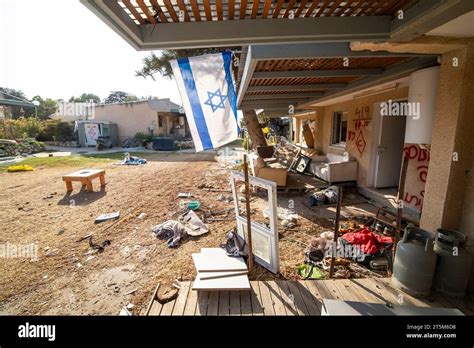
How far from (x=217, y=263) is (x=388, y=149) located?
18.4ft

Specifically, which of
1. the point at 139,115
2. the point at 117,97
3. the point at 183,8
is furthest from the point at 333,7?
the point at 117,97

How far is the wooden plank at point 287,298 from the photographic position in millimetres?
2407

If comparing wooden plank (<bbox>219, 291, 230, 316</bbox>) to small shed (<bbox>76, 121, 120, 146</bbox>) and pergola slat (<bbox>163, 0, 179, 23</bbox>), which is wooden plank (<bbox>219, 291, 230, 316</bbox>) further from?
small shed (<bbox>76, 121, 120, 146</bbox>)

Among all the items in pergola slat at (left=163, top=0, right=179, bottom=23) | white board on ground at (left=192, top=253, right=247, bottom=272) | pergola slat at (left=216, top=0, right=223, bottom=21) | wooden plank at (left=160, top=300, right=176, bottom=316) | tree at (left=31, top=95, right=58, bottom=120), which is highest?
tree at (left=31, top=95, right=58, bottom=120)

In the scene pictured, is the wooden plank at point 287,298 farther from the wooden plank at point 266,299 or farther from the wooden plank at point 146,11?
the wooden plank at point 146,11

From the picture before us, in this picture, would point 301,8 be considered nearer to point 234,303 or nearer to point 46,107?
point 234,303

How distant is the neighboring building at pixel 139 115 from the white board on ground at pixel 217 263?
20.9 m

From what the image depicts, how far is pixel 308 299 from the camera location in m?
2.57

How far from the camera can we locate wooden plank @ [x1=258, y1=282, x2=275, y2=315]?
2.43 metres

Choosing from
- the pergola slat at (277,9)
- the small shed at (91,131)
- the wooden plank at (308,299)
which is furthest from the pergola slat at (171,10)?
the small shed at (91,131)

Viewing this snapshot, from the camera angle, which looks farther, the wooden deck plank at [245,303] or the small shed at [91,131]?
the small shed at [91,131]

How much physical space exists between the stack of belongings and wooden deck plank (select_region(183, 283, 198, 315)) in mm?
115

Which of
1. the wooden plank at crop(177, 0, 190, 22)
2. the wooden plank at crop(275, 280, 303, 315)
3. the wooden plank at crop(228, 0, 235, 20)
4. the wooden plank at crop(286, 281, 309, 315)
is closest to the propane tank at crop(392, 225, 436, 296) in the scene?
the wooden plank at crop(286, 281, 309, 315)
